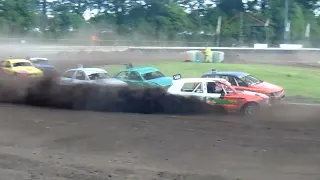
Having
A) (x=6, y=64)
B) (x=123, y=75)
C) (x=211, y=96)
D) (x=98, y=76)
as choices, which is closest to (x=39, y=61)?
(x=6, y=64)

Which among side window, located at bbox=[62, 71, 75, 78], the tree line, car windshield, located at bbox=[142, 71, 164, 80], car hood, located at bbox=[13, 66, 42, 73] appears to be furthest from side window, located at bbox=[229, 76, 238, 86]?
car hood, located at bbox=[13, 66, 42, 73]

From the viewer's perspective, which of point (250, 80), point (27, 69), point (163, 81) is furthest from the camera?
point (27, 69)

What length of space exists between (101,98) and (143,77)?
1681 mm

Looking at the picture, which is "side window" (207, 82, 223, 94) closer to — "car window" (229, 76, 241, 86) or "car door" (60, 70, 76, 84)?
"car window" (229, 76, 241, 86)

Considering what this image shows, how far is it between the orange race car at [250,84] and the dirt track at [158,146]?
41.2 inches

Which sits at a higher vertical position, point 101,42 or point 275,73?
point 101,42

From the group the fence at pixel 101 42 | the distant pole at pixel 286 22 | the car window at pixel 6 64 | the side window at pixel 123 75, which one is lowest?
the side window at pixel 123 75

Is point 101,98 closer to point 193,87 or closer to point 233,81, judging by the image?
point 193,87

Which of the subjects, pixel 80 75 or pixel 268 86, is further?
pixel 80 75

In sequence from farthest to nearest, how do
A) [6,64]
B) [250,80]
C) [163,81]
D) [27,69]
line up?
[6,64]
[27,69]
[163,81]
[250,80]

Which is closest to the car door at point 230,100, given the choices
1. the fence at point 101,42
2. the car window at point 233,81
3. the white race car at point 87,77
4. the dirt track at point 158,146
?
the dirt track at point 158,146

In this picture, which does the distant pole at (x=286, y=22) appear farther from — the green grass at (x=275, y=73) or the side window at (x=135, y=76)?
the side window at (x=135, y=76)

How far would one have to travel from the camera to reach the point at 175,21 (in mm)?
24156

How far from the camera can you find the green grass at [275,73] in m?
15.3
